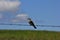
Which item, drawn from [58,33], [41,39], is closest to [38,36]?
[41,39]

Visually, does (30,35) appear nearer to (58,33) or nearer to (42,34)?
(42,34)

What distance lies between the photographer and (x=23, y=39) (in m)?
21.7

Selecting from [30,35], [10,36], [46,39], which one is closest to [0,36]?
[10,36]

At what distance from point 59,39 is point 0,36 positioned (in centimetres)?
501

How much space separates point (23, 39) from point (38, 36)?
142cm

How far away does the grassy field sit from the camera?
72.2 ft

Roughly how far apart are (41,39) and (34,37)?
1.96 ft

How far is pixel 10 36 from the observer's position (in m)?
22.5

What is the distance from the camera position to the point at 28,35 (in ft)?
74.5

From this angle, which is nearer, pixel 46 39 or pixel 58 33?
pixel 46 39

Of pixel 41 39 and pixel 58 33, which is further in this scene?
pixel 58 33

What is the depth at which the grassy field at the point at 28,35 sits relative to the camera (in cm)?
2200

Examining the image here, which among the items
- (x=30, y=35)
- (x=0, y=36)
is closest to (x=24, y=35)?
(x=30, y=35)

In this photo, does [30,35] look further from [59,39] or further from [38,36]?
[59,39]
